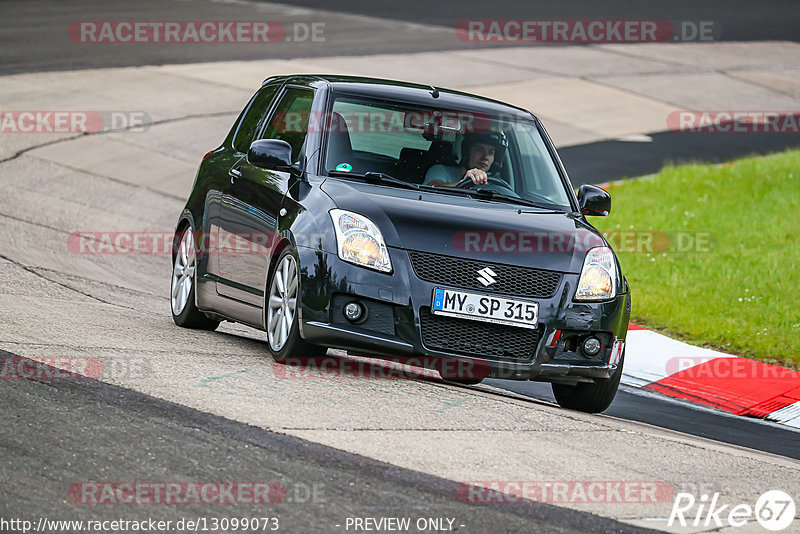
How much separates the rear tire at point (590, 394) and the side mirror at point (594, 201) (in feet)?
3.65

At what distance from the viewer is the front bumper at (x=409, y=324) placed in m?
7.29

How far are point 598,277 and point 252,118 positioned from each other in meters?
3.18

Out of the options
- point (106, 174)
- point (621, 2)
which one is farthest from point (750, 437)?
point (621, 2)

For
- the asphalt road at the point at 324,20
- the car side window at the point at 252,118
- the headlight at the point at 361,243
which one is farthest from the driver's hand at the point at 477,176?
the asphalt road at the point at 324,20

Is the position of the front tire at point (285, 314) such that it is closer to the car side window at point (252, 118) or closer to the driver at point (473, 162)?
the driver at point (473, 162)

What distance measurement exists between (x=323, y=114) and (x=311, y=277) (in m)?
1.49

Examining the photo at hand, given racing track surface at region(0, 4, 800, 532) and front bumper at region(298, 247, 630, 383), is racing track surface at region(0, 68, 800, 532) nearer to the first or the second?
racing track surface at region(0, 4, 800, 532)

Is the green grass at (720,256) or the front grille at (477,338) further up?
the front grille at (477,338)

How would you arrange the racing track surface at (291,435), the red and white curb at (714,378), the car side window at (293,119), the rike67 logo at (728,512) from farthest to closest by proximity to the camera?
the red and white curb at (714,378), the car side window at (293,119), the rike67 logo at (728,512), the racing track surface at (291,435)

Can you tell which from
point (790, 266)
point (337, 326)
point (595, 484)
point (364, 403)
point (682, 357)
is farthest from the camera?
point (790, 266)

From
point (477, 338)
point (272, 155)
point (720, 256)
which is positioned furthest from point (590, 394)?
point (720, 256)

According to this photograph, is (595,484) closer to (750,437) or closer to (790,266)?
(750,437)

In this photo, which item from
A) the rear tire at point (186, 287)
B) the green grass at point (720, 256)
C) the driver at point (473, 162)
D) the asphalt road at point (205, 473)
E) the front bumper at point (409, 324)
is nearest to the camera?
the asphalt road at point (205, 473)

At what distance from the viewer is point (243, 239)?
28.1 feet
